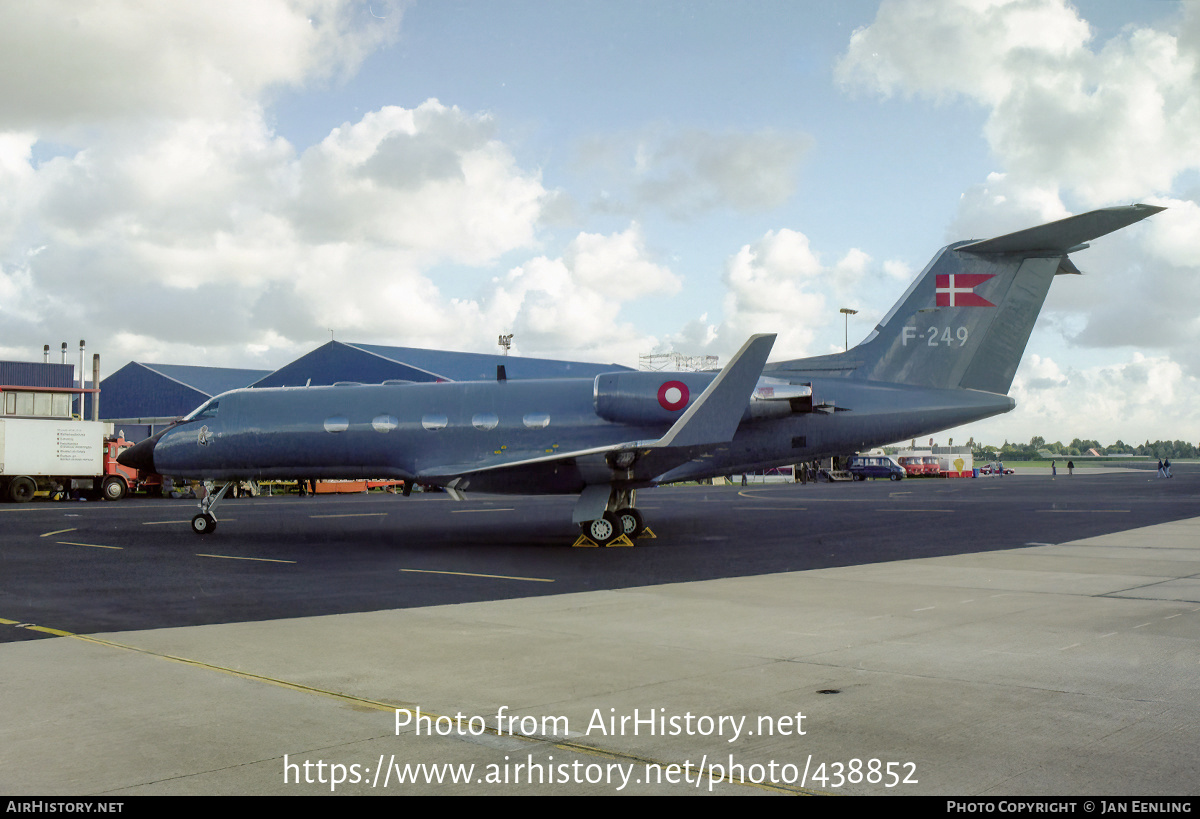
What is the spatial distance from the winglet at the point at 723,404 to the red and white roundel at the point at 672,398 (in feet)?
7.48

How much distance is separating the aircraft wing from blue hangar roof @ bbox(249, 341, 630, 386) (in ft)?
133

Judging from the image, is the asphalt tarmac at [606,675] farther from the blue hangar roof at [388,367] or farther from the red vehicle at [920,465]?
the red vehicle at [920,465]

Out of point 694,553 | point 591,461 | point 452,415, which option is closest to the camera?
point 694,553

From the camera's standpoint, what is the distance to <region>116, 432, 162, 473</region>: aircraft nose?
21.8 meters

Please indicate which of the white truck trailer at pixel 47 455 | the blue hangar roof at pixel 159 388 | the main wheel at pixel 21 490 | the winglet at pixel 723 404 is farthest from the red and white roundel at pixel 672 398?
the blue hangar roof at pixel 159 388

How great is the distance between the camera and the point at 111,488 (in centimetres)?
4112

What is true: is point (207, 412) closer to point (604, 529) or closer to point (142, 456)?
point (142, 456)

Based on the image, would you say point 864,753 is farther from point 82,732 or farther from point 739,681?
point 82,732

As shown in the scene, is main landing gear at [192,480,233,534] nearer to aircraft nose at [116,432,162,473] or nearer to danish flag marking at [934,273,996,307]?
aircraft nose at [116,432,162,473]

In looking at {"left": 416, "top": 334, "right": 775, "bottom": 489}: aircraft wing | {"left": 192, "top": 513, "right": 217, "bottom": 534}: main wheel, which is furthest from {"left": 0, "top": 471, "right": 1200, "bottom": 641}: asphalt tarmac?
{"left": 416, "top": 334, "right": 775, "bottom": 489}: aircraft wing

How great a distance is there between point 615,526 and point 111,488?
32274mm
